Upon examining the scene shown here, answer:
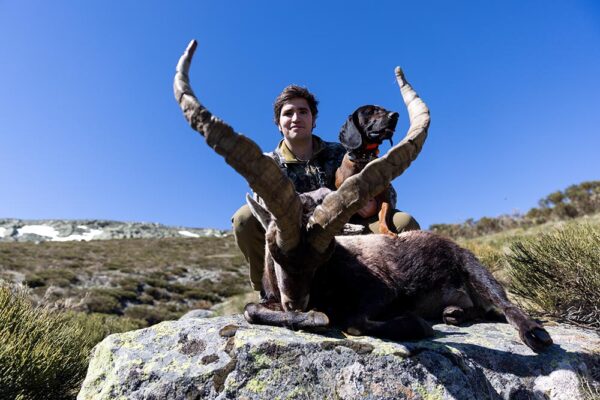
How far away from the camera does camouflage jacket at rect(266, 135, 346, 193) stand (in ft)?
20.2

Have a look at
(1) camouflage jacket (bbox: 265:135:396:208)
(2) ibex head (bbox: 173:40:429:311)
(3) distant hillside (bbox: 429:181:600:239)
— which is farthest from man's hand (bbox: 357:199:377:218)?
(3) distant hillside (bbox: 429:181:600:239)

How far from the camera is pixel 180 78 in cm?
311

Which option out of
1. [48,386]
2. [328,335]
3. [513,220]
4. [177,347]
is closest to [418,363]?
[328,335]

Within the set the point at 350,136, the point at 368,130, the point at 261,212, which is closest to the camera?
the point at 261,212

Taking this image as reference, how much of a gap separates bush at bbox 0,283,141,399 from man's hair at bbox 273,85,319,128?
4.12m

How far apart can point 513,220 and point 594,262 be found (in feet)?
70.0

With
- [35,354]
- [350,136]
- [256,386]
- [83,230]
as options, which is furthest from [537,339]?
[83,230]

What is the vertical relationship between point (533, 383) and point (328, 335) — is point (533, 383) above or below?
below

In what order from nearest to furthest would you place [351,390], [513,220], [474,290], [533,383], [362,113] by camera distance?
[351,390], [533,383], [474,290], [362,113], [513,220]

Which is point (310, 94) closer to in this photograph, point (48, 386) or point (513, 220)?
point (48, 386)

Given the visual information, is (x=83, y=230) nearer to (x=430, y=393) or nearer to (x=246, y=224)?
(x=246, y=224)

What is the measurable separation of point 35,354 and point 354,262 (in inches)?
139

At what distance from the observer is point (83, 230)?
213 ft

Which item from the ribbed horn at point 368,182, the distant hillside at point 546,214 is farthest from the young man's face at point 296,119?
the distant hillside at point 546,214
